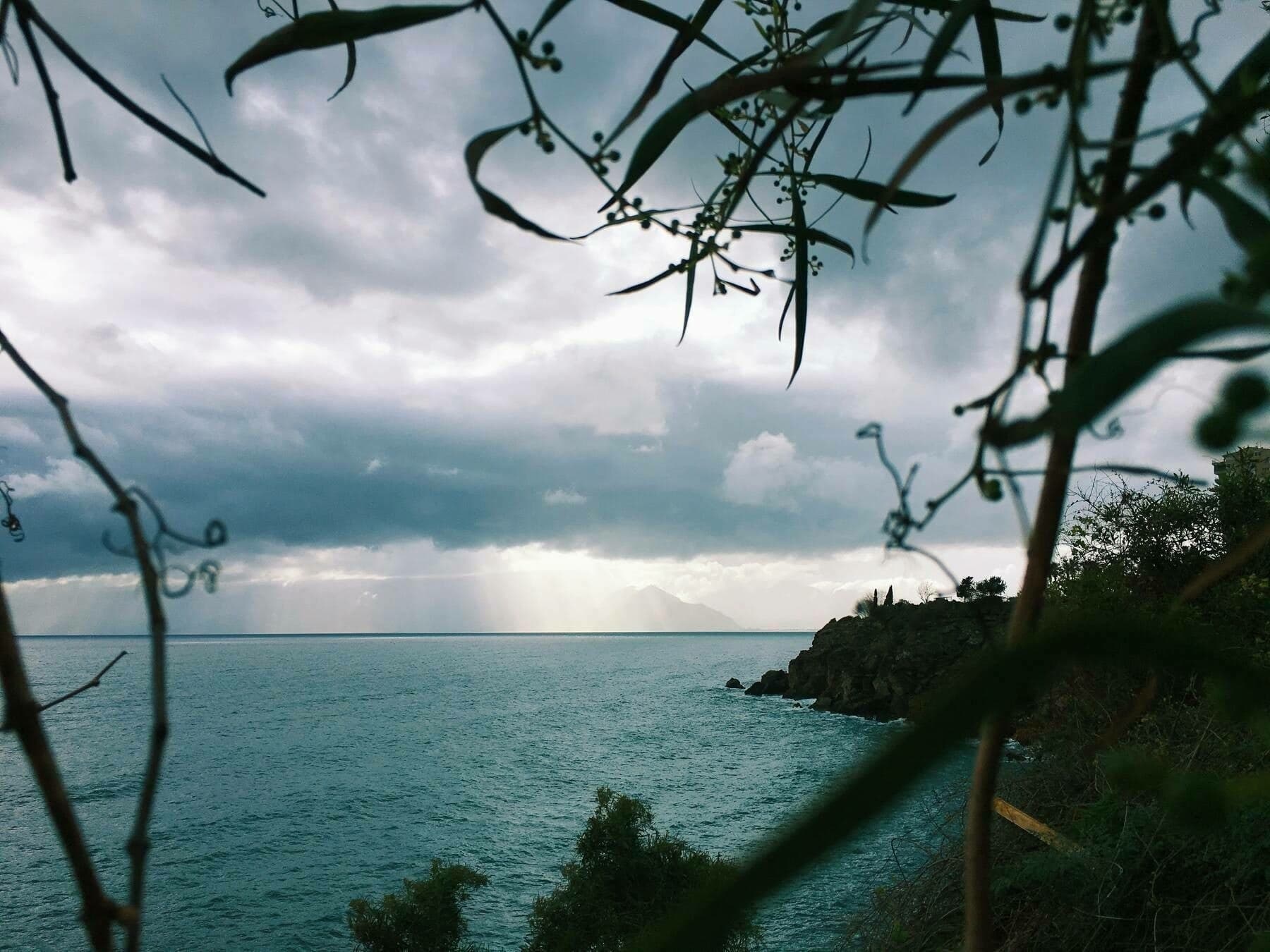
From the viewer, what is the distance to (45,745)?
0.71 ft

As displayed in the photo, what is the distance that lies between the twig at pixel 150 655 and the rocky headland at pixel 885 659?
79.0 ft

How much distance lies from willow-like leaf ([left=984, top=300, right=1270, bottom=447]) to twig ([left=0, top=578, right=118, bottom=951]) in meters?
0.24

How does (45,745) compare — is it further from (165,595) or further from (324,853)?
(324,853)

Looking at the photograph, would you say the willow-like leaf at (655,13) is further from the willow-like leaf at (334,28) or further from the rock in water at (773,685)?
the rock in water at (773,685)

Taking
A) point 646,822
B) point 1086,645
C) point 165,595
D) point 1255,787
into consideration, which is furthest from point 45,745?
point 646,822

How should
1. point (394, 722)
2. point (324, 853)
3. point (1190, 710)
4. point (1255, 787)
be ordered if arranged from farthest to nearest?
point (394, 722) → point (324, 853) → point (1190, 710) → point (1255, 787)

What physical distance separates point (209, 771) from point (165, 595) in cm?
4301

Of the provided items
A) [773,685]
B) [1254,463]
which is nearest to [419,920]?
[1254,463]

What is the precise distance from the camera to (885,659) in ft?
103

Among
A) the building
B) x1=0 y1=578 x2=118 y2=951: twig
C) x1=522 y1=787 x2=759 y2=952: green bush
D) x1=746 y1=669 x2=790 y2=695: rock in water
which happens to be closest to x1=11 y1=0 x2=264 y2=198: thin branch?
x1=0 y1=578 x2=118 y2=951: twig

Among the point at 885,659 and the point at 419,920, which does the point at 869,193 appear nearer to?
the point at 419,920

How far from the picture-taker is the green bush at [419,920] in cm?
1302

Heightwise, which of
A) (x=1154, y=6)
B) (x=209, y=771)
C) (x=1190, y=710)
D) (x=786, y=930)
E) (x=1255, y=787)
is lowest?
(x=209, y=771)

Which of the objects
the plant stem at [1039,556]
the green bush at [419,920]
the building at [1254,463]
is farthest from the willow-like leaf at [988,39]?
the green bush at [419,920]
